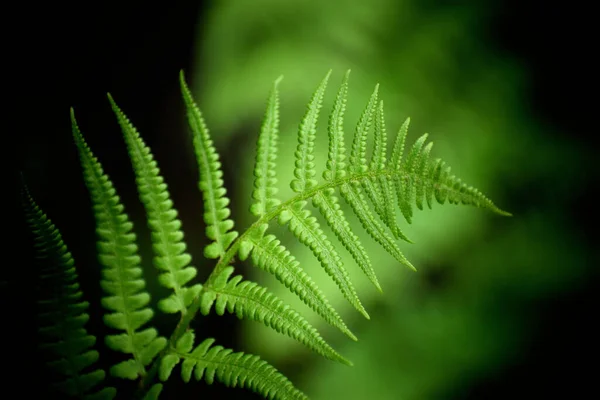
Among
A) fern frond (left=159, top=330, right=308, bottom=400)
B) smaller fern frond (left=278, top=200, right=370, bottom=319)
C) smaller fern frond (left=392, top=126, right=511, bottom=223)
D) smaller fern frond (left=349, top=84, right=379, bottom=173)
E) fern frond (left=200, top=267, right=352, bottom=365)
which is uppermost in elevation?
smaller fern frond (left=349, top=84, right=379, bottom=173)

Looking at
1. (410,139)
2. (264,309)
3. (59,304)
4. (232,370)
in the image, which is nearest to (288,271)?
(264,309)

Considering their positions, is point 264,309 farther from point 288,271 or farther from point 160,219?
point 160,219

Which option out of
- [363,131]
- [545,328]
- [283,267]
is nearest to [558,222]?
[545,328]

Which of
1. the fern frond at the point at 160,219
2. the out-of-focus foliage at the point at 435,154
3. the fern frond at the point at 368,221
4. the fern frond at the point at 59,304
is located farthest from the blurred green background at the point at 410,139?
the fern frond at the point at 59,304

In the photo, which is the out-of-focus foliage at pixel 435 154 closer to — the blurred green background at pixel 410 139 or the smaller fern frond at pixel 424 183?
the blurred green background at pixel 410 139

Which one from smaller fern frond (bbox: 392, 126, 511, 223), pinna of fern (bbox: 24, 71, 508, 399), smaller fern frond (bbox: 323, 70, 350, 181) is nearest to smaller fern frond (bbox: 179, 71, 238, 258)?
pinna of fern (bbox: 24, 71, 508, 399)

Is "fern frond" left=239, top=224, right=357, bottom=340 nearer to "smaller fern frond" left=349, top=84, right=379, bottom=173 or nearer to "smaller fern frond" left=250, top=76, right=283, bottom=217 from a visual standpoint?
"smaller fern frond" left=250, top=76, right=283, bottom=217

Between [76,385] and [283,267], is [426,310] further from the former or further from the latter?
[76,385]
